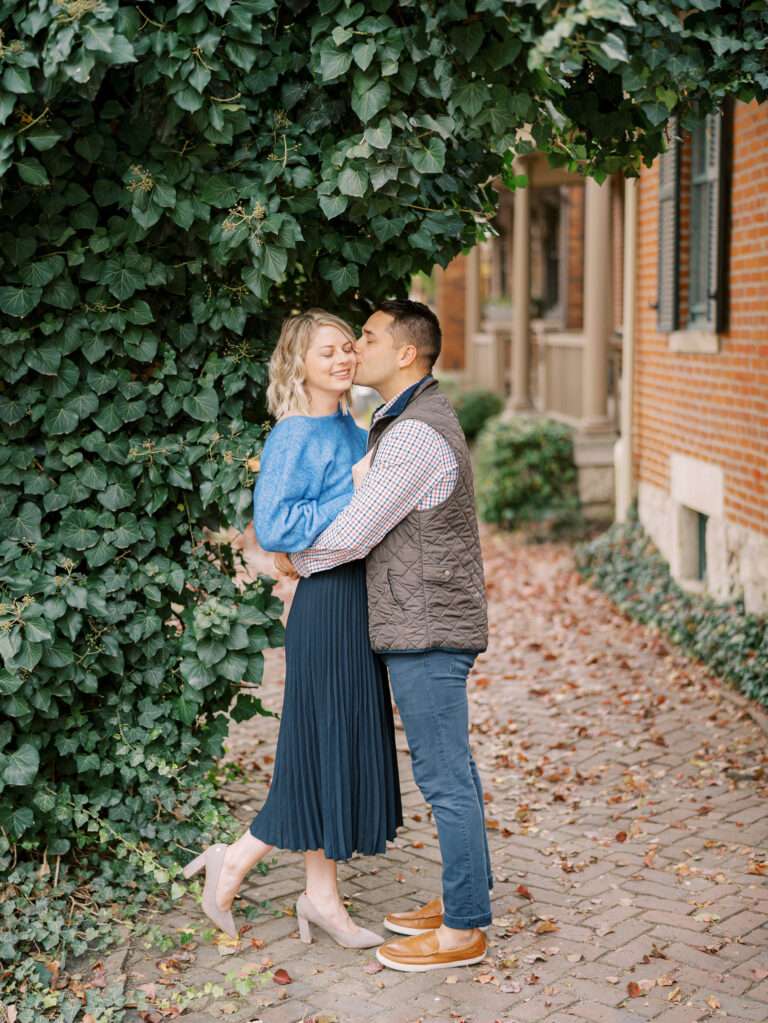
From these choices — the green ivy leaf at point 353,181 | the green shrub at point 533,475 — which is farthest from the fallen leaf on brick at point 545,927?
the green shrub at point 533,475

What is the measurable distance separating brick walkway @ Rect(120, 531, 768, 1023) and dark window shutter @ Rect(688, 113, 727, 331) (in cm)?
240

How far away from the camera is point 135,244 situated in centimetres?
406

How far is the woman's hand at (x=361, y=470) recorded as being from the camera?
12.7 ft

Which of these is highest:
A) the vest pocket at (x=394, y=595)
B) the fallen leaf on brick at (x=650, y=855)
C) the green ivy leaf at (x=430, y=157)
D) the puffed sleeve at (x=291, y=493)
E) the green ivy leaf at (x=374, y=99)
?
the green ivy leaf at (x=374, y=99)

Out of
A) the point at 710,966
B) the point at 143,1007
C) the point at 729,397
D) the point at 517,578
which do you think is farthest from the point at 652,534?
the point at 143,1007

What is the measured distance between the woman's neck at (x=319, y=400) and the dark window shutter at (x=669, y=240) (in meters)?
5.50

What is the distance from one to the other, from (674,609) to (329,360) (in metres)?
5.24

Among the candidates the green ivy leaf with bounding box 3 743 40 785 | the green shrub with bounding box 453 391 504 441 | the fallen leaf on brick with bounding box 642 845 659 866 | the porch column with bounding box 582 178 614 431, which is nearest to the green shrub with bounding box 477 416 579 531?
the porch column with bounding box 582 178 614 431

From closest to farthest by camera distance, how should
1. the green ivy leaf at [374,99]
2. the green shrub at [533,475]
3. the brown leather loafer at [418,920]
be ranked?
the green ivy leaf at [374,99] → the brown leather loafer at [418,920] → the green shrub at [533,475]

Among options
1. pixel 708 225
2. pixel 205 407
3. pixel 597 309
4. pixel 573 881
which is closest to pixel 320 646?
pixel 205 407

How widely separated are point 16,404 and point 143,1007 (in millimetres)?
1929

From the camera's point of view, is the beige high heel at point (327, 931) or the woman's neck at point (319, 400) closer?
the woman's neck at point (319, 400)

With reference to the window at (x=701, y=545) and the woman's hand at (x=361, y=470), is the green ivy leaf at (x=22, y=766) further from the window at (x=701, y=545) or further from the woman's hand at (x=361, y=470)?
the window at (x=701, y=545)

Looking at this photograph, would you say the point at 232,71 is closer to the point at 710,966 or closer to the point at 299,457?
the point at 299,457
